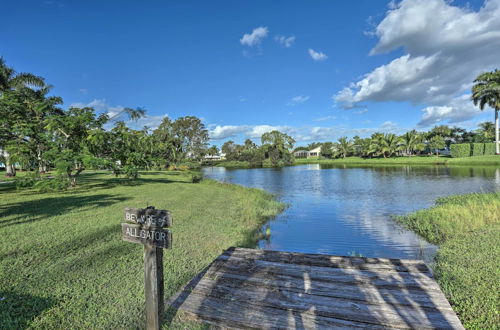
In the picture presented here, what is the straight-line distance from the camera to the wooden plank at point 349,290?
10.4ft

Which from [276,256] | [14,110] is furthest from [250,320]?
[14,110]

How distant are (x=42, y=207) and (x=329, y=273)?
10.7m

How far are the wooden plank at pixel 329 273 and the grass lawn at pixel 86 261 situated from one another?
79 cm

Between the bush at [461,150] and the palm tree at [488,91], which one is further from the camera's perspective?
the bush at [461,150]

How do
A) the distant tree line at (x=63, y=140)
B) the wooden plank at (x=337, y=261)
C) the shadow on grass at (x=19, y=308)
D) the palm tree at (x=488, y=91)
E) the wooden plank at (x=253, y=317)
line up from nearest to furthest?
the wooden plank at (x=253, y=317) < the shadow on grass at (x=19, y=308) < the wooden plank at (x=337, y=261) < the distant tree line at (x=63, y=140) < the palm tree at (x=488, y=91)

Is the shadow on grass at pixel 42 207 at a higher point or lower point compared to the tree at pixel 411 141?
lower

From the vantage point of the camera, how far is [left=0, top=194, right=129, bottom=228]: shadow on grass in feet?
25.7

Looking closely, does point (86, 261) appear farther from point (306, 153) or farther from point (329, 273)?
point (306, 153)

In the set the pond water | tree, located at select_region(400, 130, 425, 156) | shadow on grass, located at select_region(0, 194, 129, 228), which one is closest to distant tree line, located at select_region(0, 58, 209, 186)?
shadow on grass, located at select_region(0, 194, 129, 228)

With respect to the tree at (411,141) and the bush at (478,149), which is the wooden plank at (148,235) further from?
the tree at (411,141)

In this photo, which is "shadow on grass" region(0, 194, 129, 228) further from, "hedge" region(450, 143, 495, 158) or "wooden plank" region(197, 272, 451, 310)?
"hedge" region(450, 143, 495, 158)

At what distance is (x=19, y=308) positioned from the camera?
10.7ft

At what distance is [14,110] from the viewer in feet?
40.2

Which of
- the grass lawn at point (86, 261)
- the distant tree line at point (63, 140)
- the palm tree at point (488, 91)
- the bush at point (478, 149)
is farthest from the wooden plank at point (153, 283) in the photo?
the bush at point (478, 149)
